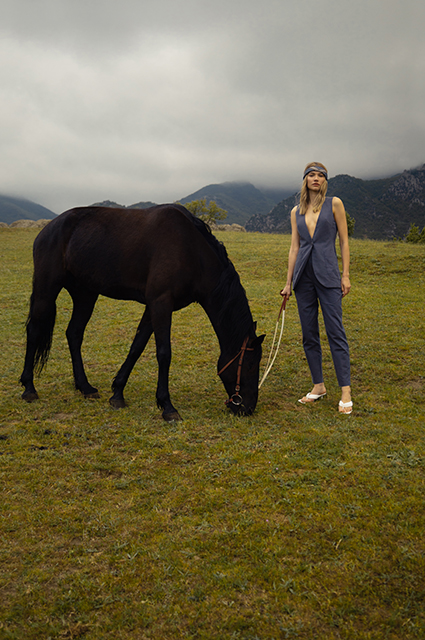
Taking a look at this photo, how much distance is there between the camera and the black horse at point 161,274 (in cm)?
502

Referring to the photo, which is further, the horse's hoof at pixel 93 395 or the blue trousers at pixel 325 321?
the horse's hoof at pixel 93 395

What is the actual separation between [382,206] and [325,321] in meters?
178

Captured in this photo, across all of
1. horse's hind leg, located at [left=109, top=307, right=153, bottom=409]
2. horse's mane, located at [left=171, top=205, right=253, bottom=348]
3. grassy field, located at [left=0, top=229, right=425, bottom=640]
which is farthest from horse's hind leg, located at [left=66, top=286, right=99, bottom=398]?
horse's mane, located at [left=171, top=205, right=253, bottom=348]

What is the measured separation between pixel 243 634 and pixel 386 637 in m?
0.71

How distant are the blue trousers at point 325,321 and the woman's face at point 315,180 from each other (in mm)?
905

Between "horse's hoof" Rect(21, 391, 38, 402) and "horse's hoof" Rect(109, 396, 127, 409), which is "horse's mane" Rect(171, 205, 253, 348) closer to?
"horse's hoof" Rect(109, 396, 127, 409)

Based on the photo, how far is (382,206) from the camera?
16388cm

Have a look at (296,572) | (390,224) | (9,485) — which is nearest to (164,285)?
(9,485)

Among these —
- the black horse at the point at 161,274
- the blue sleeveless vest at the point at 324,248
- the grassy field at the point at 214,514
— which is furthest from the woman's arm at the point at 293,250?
the grassy field at the point at 214,514

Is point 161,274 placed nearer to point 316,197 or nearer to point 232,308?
point 232,308

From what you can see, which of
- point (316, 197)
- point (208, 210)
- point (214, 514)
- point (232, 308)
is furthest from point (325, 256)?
point (208, 210)

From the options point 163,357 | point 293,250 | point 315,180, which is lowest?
point 163,357

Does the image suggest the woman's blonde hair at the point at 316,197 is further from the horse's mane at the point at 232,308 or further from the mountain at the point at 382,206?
the mountain at the point at 382,206

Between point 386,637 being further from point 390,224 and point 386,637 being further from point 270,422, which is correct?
point 390,224
